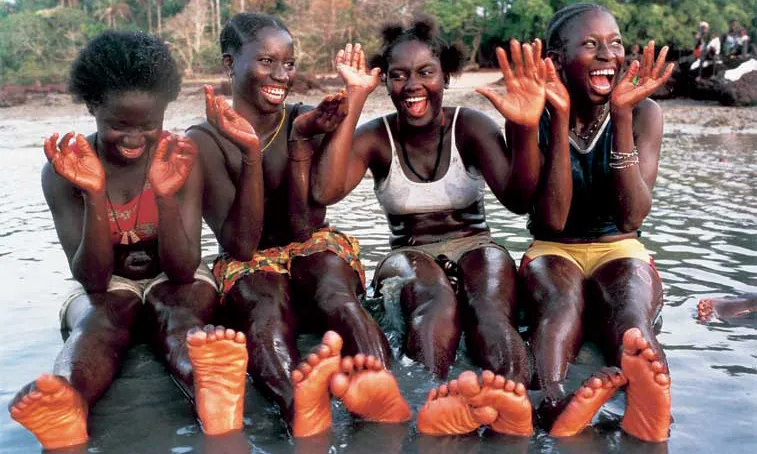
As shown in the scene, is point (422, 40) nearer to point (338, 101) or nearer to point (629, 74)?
point (338, 101)

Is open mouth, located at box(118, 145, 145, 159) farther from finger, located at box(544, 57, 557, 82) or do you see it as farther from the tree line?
the tree line

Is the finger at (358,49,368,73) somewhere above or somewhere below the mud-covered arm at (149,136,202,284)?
above

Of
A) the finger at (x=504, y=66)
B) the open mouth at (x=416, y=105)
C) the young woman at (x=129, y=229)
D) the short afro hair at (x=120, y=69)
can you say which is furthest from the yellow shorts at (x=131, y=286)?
the finger at (x=504, y=66)

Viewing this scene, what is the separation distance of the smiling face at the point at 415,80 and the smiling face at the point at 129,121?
3.61ft

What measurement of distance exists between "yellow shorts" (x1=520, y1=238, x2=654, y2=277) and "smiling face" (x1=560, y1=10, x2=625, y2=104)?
2.19 ft

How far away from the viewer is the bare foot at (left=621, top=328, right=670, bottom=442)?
2.41m

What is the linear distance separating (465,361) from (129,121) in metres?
1.73

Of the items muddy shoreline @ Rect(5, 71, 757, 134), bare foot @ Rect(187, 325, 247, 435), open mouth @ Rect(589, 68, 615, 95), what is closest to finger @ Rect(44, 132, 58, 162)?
bare foot @ Rect(187, 325, 247, 435)

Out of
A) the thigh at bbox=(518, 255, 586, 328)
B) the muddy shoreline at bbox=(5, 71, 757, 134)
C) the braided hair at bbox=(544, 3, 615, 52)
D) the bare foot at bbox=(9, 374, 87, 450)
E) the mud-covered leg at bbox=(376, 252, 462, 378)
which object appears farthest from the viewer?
the muddy shoreline at bbox=(5, 71, 757, 134)

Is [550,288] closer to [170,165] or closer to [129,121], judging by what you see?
[170,165]

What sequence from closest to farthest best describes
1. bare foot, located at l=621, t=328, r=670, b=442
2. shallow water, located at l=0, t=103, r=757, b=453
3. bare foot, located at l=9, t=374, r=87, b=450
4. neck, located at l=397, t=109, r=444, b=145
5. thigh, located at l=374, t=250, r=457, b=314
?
bare foot, located at l=9, t=374, r=87, b=450 < bare foot, located at l=621, t=328, r=670, b=442 < shallow water, located at l=0, t=103, r=757, b=453 < thigh, located at l=374, t=250, r=457, b=314 < neck, located at l=397, t=109, r=444, b=145

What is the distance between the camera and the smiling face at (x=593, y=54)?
341cm

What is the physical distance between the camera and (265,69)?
350 cm

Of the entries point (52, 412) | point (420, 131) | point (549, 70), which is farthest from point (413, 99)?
point (52, 412)
